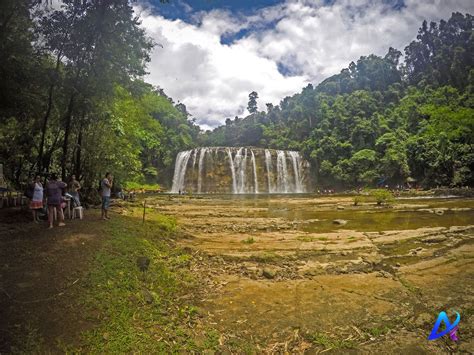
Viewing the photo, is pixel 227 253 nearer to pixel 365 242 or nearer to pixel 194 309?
pixel 194 309

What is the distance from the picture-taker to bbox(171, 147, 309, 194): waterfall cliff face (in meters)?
47.1

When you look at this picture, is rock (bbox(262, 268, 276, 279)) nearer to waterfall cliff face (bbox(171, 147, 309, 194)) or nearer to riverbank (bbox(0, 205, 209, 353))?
riverbank (bbox(0, 205, 209, 353))

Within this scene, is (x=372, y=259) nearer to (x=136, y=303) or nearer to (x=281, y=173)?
(x=136, y=303)

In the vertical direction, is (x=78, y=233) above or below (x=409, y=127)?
below

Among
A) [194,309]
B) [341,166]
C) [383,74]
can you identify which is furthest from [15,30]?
[383,74]

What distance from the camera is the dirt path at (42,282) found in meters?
3.38

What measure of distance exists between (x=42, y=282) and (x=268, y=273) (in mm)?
3895

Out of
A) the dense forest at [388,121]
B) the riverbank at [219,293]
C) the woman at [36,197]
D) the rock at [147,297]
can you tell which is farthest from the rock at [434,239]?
the dense forest at [388,121]

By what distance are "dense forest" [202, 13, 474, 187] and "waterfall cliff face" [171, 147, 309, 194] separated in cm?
633

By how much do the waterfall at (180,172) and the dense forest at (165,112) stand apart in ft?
9.42

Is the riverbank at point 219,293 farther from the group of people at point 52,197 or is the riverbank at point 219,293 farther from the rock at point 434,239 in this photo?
the group of people at point 52,197

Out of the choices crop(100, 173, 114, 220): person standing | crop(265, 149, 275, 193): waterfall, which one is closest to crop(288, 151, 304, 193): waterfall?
crop(265, 149, 275, 193): waterfall

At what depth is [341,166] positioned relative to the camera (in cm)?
4688

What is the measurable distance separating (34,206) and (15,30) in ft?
17.9
